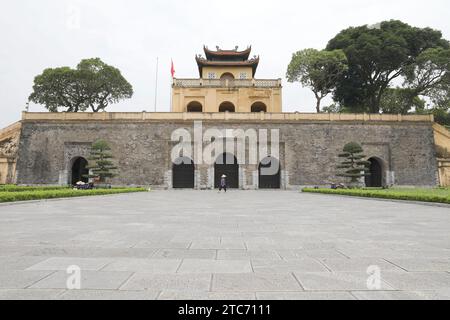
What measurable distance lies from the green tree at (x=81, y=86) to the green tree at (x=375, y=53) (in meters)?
28.5

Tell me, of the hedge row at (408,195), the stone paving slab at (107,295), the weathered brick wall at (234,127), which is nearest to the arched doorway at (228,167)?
the weathered brick wall at (234,127)

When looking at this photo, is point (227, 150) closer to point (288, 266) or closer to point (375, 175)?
point (375, 175)

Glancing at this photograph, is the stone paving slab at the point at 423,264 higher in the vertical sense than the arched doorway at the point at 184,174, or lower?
lower

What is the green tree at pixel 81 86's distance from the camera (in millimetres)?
35375

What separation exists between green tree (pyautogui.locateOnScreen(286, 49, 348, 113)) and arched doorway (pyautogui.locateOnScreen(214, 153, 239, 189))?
1321 centimetres

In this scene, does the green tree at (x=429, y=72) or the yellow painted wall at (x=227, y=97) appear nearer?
the green tree at (x=429, y=72)

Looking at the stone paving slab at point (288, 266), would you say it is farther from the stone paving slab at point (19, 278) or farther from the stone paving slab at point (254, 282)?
the stone paving slab at point (19, 278)

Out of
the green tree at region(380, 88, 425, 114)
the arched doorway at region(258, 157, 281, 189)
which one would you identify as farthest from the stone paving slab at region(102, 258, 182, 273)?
the green tree at region(380, 88, 425, 114)

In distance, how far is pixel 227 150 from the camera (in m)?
27.6
